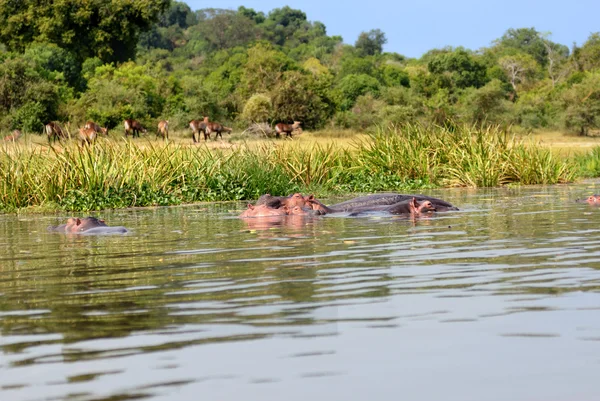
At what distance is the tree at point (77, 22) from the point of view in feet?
166

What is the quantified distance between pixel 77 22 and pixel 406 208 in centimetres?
4299

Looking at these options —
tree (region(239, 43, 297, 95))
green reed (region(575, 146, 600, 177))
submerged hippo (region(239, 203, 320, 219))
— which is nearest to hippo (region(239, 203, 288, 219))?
submerged hippo (region(239, 203, 320, 219))

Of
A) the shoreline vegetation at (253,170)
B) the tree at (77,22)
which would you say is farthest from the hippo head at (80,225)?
the tree at (77,22)

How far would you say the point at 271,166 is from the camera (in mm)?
16703

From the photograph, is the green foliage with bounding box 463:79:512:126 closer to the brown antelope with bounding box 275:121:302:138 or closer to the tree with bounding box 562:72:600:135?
the tree with bounding box 562:72:600:135

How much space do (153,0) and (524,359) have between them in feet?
163

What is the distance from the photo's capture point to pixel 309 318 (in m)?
4.32

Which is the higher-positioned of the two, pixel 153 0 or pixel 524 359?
pixel 153 0

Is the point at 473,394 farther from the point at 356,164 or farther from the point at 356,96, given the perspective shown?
the point at 356,96

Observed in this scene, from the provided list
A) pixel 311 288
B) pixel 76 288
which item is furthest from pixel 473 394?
pixel 76 288

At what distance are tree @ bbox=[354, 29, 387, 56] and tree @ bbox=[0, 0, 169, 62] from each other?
5162cm

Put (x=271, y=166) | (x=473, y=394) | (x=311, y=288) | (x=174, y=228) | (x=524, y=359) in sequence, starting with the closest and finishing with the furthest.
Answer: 1. (x=473, y=394)
2. (x=524, y=359)
3. (x=311, y=288)
4. (x=174, y=228)
5. (x=271, y=166)

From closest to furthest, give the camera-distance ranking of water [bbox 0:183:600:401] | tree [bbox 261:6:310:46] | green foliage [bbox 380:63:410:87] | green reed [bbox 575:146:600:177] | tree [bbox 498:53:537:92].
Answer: water [bbox 0:183:600:401] < green reed [bbox 575:146:600:177] < green foliage [bbox 380:63:410:87] < tree [bbox 498:53:537:92] < tree [bbox 261:6:310:46]

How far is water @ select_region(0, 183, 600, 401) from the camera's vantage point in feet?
10.6
